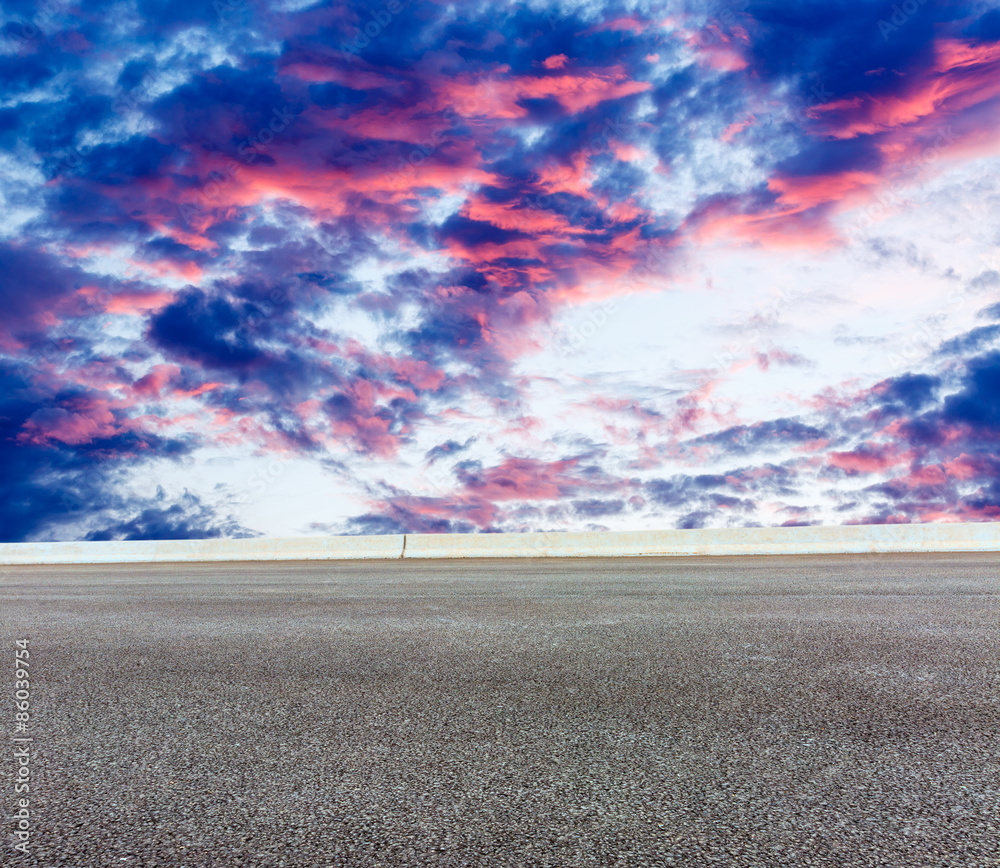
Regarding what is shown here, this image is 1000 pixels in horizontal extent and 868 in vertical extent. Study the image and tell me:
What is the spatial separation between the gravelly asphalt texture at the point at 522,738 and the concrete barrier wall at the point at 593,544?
10.7 metres

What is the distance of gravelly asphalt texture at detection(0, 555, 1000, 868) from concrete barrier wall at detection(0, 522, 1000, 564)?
35.2 feet

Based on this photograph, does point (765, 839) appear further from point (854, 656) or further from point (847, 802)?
point (854, 656)

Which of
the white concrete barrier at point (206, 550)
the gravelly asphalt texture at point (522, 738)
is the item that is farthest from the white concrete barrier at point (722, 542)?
the gravelly asphalt texture at point (522, 738)

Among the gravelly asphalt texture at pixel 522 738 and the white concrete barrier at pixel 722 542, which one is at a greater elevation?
the white concrete barrier at pixel 722 542

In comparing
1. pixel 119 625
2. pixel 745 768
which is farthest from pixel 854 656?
pixel 119 625

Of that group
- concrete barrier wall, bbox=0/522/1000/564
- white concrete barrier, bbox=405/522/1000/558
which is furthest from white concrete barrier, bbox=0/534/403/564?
white concrete barrier, bbox=405/522/1000/558

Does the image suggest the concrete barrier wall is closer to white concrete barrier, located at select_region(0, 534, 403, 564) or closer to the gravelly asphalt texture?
white concrete barrier, located at select_region(0, 534, 403, 564)

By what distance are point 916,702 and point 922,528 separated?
1648 cm

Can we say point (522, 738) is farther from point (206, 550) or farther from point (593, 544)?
point (206, 550)

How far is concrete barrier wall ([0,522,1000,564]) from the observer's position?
18844mm

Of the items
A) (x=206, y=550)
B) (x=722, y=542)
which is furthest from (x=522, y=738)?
(x=206, y=550)

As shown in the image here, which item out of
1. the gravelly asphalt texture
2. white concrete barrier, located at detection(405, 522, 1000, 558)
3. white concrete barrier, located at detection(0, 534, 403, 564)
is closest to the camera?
the gravelly asphalt texture

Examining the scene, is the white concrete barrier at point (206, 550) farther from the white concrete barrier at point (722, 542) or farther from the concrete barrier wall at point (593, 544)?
the white concrete barrier at point (722, 542)

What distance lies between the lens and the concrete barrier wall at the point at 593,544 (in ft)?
61.8
